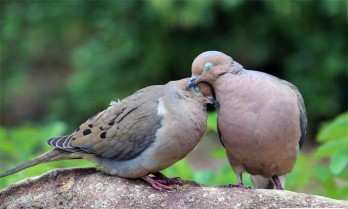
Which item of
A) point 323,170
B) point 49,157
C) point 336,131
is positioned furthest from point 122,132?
point 323,170

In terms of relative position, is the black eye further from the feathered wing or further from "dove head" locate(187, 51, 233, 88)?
the feathered wing

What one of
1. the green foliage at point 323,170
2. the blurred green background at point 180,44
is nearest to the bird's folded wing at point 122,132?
the green foliage at point 323,170

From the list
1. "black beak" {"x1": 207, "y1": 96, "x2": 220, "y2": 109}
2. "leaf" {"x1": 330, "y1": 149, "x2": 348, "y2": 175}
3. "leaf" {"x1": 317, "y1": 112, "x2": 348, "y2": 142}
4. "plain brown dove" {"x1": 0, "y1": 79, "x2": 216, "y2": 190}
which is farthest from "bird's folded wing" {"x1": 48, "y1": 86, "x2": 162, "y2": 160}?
"leaf" {"x1": 317, "y1": 112, "x2": 348, "y2": 142}

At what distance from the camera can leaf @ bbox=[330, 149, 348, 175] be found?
5.03 meters

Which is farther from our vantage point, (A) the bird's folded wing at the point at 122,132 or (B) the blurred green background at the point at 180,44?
(B) the blurred green background at the point at 180,44

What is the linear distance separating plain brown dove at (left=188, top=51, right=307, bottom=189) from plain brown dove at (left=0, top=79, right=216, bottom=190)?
0.09 meters

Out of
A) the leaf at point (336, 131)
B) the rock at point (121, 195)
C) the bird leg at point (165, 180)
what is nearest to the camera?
the rock at point (121, 195)

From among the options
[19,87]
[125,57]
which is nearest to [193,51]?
[125,57]

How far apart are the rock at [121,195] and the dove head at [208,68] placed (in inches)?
22.5

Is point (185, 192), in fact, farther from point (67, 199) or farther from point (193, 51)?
point (193, 51)

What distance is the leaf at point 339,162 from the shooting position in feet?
16.5

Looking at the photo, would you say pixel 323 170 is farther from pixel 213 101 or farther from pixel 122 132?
pixel 122 132

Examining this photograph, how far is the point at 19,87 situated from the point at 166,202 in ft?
24.9

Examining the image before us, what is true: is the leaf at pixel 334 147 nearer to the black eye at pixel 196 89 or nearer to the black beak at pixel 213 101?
the black beak at pixel 213 101
